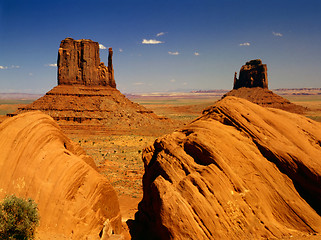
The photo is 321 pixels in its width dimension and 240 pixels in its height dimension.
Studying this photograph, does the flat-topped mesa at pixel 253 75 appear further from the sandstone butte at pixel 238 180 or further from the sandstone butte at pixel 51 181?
the sandstone butte at pixel 51 181

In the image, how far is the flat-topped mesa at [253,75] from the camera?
102238 millimetres

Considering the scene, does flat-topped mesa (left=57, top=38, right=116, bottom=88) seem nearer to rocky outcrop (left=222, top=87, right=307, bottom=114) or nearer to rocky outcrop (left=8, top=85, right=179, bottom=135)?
rocky outcrop (left=8, top=85, right=179, bottom=135)

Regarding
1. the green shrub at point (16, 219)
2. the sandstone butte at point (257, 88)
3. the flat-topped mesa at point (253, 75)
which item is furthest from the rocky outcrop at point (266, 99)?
the green shrub at point (16, 219)

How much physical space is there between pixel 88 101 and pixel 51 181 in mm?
52956

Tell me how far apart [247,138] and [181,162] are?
2.89m

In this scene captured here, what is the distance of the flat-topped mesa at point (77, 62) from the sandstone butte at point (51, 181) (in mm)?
56601

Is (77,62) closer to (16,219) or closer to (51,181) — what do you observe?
(51,181)

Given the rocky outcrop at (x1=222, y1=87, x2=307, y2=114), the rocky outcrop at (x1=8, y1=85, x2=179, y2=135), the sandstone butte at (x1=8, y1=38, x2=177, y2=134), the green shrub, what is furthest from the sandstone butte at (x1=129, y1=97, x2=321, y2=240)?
the rocky outcrop at (x1=222, y1=87, x2=307, y2=114)

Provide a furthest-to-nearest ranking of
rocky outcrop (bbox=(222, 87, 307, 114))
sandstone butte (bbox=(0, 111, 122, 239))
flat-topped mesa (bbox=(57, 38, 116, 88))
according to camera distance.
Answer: rocky outcrop (bbox=(222, 87, 307, 114)) < flat-topped mesa (bbox=(57, 38, 116, 88)) < sandstone butte (bbox=(0, 111, 122, 239))

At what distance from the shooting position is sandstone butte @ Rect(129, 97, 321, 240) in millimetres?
8375

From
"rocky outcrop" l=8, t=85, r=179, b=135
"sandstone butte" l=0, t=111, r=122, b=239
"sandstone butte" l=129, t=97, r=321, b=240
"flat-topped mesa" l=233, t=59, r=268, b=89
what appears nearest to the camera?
"sandstone butte" l=0, t=111, r=122, b=239

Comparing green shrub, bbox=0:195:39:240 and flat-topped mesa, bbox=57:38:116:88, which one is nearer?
green shrub, bbox=0:195:39:240

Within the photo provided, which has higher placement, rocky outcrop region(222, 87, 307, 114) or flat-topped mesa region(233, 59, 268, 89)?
flat-topped mesa region(233, 59, 268, 89)

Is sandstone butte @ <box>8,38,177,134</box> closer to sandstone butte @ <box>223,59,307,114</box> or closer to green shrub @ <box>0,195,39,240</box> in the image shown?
green shrub @ <box>0,195,39,240</box>
